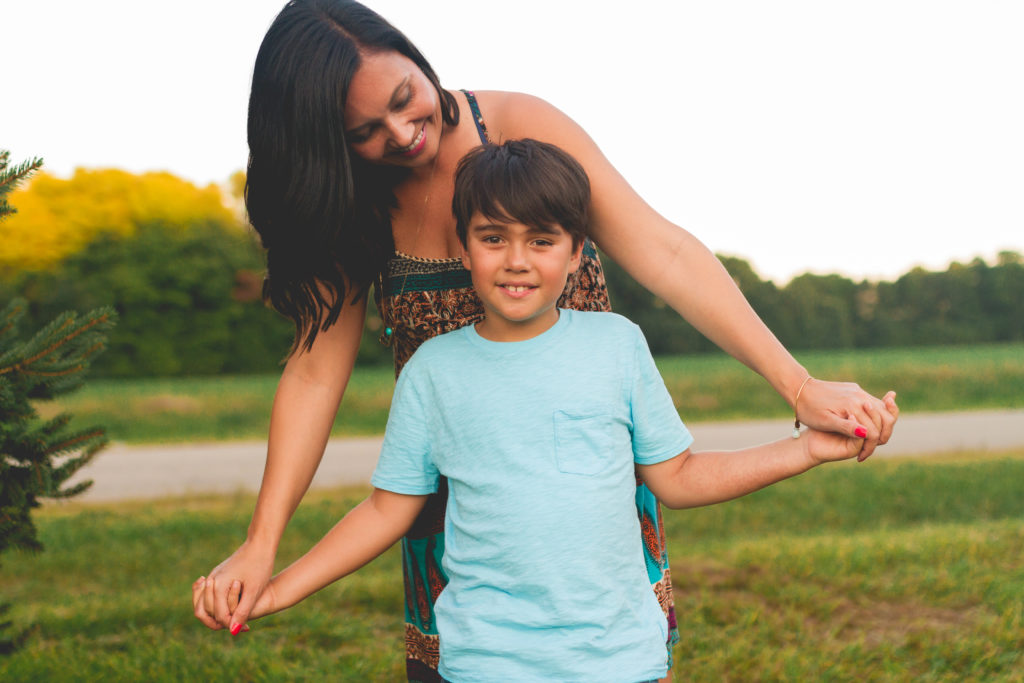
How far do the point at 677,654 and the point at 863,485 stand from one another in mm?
4597

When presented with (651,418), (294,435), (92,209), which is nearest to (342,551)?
(294,435)

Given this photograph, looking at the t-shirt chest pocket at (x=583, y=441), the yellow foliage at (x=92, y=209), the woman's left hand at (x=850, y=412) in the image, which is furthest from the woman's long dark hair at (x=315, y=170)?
the yellow foliage at (x=92, y=209)

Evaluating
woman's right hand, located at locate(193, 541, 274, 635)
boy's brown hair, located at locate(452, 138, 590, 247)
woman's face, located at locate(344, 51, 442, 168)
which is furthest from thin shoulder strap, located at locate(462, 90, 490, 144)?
woman's right hand, located at locate(193, 541, 274, 635)

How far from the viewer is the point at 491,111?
202 centimetres

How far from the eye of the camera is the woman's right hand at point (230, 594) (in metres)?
1.72

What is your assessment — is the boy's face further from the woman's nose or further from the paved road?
the paved road

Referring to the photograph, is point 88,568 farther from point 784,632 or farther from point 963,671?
point 963,671

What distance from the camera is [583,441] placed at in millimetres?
1582

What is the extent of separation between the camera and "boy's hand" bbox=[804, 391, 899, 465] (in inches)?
60.3

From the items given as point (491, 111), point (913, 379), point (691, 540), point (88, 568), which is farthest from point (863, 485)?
point (913, 379)

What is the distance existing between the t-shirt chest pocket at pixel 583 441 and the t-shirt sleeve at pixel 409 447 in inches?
10.3

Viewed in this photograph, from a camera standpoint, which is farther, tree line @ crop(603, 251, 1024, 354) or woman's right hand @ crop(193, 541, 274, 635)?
tree line @ crop(603, 251, 1024, 354)

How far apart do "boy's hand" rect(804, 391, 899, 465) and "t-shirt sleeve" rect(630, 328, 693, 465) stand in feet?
0.70

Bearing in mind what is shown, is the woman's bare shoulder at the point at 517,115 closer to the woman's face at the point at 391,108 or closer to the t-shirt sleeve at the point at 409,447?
the woman's face at the point at 391,108
